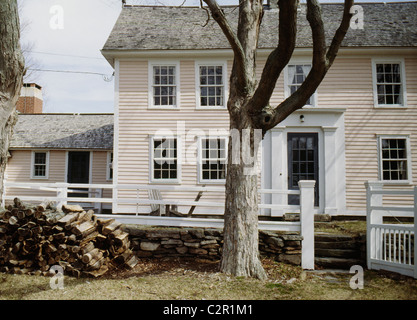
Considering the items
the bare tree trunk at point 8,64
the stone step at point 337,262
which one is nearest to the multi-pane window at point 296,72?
the stone step at point 337,262

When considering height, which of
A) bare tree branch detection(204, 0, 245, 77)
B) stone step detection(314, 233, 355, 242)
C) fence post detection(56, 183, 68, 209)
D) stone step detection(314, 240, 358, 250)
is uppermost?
bare tree branch detection(204, 0, 245, 77)

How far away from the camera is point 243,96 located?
5523 millimetres

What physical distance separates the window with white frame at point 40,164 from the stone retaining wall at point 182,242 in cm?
1072

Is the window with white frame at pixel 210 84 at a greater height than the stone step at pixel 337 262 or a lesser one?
greater

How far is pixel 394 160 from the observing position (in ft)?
35.4

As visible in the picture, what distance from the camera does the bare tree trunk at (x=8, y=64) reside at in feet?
14.8

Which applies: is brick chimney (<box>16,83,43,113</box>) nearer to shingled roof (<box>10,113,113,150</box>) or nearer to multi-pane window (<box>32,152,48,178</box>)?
shingled roof (<box>10,113,113,150</box>)

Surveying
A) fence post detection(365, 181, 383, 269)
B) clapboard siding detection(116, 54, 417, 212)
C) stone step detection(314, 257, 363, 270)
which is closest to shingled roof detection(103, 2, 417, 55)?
clapboard siding detection(116, 54, 417, 212)

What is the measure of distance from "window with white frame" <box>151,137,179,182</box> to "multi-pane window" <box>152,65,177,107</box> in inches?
53.1

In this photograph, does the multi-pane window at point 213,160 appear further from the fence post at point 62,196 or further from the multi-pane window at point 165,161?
the fence post at point 62,196

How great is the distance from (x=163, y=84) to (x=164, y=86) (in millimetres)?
77

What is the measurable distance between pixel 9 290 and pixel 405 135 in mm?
11324

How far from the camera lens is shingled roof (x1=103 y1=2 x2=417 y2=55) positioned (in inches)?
434
